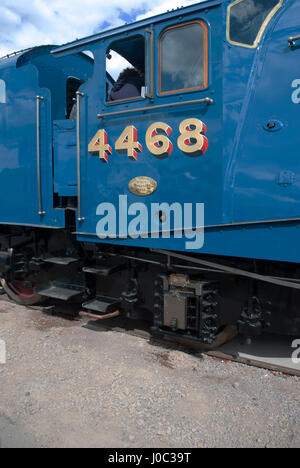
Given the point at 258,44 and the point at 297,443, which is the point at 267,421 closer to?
the point at 297,443

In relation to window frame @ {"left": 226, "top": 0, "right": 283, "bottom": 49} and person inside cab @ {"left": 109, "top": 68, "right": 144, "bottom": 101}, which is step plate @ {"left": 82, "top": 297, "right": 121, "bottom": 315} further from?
window frame @ {"left": 226, "top": 0, "right": 283, "bottom": 49}

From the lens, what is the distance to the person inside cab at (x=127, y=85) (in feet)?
13.9

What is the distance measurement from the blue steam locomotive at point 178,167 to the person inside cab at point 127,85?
0.02m

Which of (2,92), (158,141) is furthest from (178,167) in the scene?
(2,92)

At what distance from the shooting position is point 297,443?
2764 mm

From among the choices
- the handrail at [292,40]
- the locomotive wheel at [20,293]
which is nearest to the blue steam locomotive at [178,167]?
the handrail at [292,40]

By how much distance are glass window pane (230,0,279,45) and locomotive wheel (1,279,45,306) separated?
15.5ft

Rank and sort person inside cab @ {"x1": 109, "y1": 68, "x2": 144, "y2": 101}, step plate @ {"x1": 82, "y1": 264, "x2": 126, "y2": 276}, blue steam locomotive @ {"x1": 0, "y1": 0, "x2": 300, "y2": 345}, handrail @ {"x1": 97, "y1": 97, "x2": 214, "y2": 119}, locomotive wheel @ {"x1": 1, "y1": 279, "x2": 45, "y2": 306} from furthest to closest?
locomotive wheel @ {"x1": 1, "y1": 279, "x2": 45, "y2": 306} → step plate @ {"x1": 82, "y1": 264, "x2": 126, "y2": 276} → person inside cab @ {"x1": 109, "y1": 68, "x2": 144, "y2": 101} → handrail @ {"x1": 97, "y1": 97, "x2": 214, "y2": 119} → blue steam locomotive @ {"x1": 0, "y1": 0, "x2": 300, "y2": 345}

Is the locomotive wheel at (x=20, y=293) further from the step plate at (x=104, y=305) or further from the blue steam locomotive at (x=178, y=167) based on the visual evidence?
the step plate at (x=104, y=305)

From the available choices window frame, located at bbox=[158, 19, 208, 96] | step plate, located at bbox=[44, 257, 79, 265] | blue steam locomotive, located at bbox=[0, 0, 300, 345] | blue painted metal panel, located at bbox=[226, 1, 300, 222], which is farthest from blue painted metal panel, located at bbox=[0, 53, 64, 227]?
blue painted metal panel, located at bbox=[226, 1, 300, 222]

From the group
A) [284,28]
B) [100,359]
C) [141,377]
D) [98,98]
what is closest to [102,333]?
[100,359]

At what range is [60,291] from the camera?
5.11 m

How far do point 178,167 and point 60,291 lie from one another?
2592 mm

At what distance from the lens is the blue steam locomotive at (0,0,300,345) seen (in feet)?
11.0
